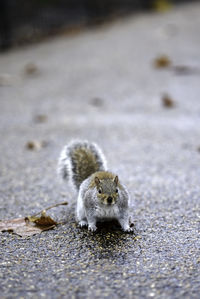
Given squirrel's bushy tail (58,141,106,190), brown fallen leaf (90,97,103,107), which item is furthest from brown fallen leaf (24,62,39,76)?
squirrel's bushy tail (58,141,106,190)

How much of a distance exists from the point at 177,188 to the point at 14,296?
2.16 m

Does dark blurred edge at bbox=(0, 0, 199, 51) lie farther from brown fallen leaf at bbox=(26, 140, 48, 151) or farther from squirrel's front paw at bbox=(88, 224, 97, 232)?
squirrel's front paw at bbox=(88, 224, 97, 232)

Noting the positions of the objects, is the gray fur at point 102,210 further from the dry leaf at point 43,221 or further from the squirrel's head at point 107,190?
the dry leaf at point 43,221

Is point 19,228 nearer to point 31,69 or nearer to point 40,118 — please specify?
point 40,118

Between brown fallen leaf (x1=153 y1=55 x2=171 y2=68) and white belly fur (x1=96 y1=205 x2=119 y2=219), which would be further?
brown fallen leaf (x1=153 y1=55 x2=171 y2=68)

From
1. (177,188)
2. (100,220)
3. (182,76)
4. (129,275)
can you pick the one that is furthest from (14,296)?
(182,76)

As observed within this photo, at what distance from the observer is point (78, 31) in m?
12.1

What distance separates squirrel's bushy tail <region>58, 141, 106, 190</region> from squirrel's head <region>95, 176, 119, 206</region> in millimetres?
566

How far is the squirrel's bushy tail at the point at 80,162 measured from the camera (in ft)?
11.6

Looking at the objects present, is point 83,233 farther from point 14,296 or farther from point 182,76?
point 182,76

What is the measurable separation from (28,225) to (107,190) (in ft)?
2.20

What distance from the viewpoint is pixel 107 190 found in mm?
2916

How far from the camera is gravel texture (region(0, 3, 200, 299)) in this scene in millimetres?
2475

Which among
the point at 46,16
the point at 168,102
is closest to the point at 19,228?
the point at 168,102
